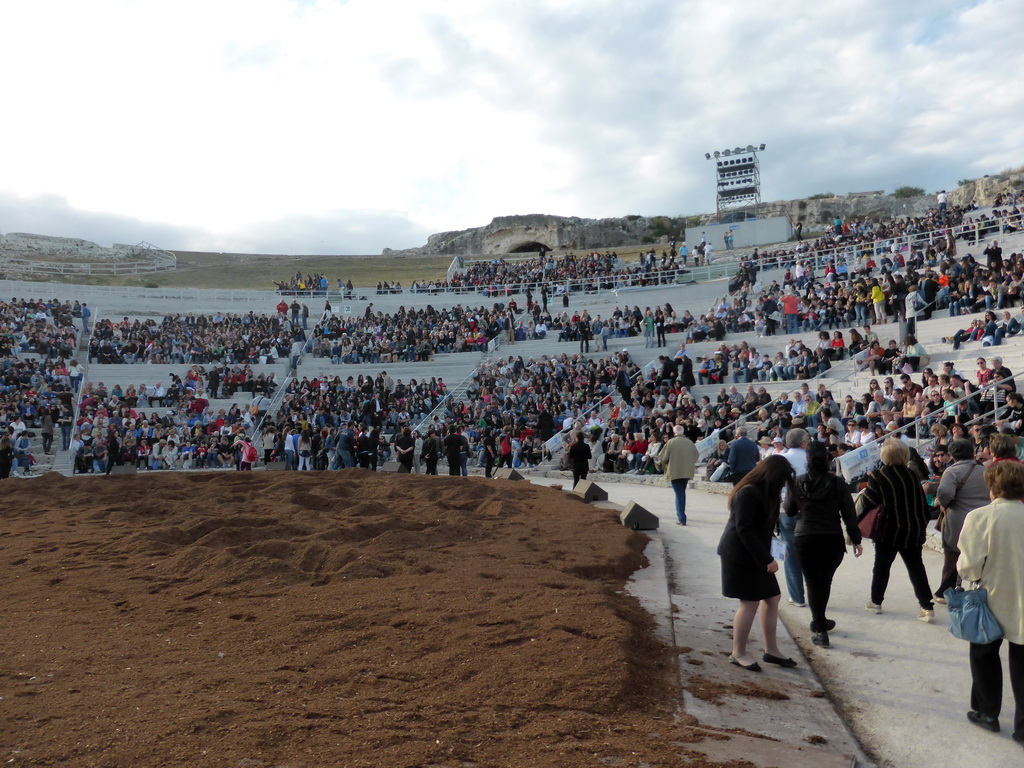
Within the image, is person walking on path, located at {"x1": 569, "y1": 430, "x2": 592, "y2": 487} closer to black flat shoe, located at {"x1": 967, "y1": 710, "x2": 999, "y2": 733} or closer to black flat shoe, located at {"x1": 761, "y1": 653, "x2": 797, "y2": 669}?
black flat shoe, located at {"x1": 761, "y1": 653, "x2": 797, "y2": 669}

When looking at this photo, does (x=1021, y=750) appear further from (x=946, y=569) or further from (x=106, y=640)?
(x=106, y=640)

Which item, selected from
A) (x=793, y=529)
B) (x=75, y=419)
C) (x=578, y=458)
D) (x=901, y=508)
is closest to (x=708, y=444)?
(x=578, y=458)

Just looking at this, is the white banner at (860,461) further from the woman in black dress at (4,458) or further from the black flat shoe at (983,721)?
the woman in black dress at (4,458)

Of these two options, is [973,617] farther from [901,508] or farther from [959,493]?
[901,508]

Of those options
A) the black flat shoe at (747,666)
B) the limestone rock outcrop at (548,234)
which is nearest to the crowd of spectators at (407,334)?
the black flat shoe at (747,666)

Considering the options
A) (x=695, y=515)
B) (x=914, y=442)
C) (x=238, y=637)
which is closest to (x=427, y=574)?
(x=238, y=637)

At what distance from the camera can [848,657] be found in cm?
607

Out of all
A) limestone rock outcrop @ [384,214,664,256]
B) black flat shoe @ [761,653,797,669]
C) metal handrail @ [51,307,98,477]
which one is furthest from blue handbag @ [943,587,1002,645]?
limestone rock outcrop @ [384,214,664,256]

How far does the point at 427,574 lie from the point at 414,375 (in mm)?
22825

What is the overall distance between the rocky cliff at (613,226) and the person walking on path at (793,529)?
1935 inches

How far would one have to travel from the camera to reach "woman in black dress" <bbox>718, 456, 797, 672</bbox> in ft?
18.2

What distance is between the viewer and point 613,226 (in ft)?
212

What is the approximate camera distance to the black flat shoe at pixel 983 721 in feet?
15.3

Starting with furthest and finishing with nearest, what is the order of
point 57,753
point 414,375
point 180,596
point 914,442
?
1. point 414,375
2. point 914,442
3. point 180,596
4. point 57,753
